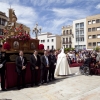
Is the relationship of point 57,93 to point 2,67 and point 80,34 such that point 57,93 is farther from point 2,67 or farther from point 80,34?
point 80,34

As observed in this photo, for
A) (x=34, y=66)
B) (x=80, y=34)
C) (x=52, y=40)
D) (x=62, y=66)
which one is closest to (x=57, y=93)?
(x=34, y=66)

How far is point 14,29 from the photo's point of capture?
30.4 feet

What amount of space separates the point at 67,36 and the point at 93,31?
40.3 feet

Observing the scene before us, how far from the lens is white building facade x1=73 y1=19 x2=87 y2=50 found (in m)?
63.3

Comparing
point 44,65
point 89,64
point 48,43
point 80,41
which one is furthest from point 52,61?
Answer: point 48,43

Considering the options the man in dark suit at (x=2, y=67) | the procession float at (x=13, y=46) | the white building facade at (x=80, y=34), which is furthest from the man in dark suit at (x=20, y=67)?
the white building facade at (x=80, y=34)

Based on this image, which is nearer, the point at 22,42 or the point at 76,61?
the point at 22,42

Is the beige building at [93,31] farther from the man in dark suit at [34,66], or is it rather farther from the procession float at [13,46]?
the man in dark suit at [34,66]

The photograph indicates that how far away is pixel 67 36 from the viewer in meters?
69.2

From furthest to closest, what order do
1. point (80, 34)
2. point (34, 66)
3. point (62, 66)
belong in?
point (80, 34)
point (62, 66)
point (34, 66)

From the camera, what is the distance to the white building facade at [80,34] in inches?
2492

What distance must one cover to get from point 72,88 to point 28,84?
236 centimetres

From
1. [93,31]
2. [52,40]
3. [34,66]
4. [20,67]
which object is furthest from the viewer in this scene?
[52,40]

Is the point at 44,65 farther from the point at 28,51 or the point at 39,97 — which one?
the point at 39,97
